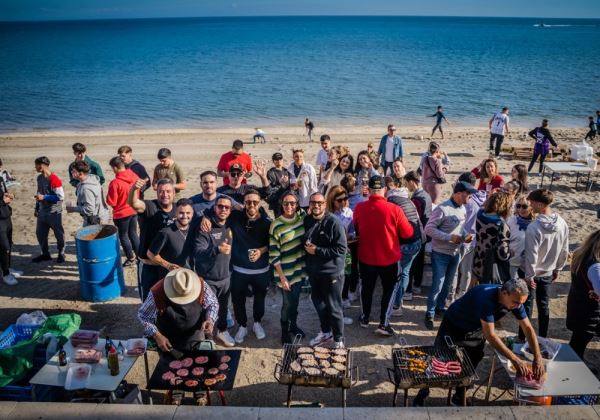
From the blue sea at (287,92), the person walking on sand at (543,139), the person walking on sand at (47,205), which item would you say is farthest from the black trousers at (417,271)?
the blue sea at (287,92)

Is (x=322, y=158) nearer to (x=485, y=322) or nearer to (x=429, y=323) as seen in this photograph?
(x=429, y=323)

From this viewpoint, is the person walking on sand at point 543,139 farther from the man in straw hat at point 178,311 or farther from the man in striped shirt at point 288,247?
the man in straw hat at point 178,311

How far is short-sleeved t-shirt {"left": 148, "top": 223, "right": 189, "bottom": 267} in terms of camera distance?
5641 mm

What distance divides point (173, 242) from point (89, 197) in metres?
2.68

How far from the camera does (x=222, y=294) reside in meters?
5.85

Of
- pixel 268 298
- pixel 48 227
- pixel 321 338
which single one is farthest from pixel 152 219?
pixel 48 227

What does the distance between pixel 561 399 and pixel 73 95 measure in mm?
40570

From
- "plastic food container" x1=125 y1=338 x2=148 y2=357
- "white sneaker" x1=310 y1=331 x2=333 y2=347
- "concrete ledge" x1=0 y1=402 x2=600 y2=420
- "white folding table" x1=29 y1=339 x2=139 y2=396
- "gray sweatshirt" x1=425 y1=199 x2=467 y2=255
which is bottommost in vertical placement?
"white sneaker" x1=310 y1=331 x2=333 y2=347

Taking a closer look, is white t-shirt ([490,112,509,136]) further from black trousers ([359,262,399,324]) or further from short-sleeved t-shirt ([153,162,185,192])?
short-sleeved t-shirt ([153,162,185,192])

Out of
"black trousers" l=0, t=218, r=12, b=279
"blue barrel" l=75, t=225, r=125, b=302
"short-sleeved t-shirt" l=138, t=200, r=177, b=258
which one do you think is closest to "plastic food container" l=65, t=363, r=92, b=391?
"short-sleeved t-shirt" l=138, t=200, r=177, b=258

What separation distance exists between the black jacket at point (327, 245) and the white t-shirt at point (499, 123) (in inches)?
500

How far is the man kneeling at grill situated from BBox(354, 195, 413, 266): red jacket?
4.01 ft

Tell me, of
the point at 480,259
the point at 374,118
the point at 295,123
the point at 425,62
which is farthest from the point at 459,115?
the point at 425,62

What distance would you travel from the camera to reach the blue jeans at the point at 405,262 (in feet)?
19.9
